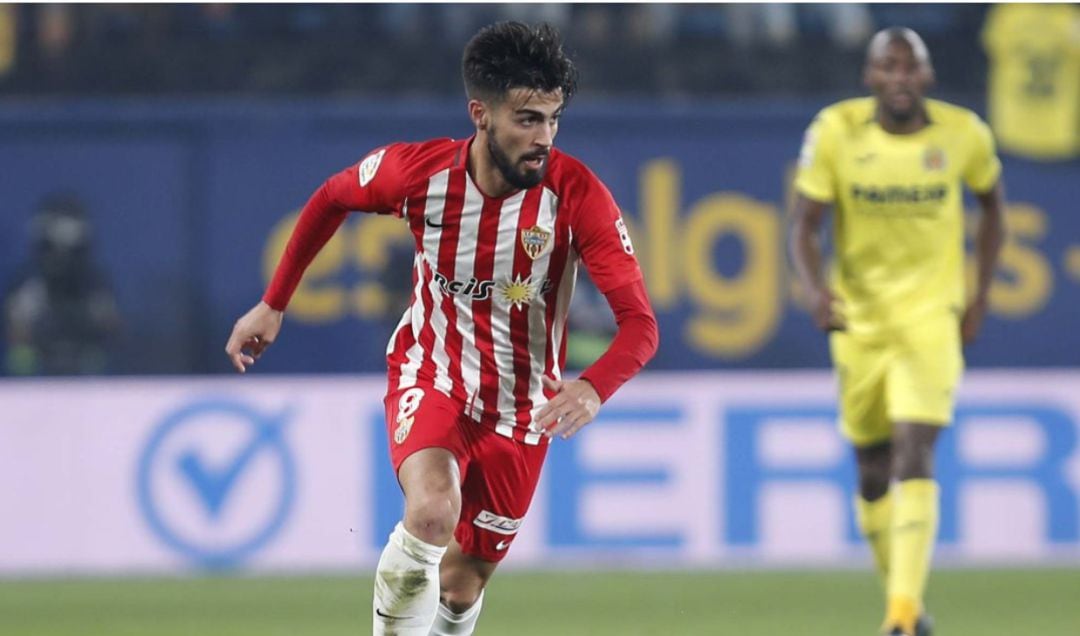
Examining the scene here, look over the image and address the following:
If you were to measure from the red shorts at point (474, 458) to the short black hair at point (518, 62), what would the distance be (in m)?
0.81

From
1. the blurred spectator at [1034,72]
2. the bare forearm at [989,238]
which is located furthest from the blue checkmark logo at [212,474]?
the blurred spectator at [1034,72]

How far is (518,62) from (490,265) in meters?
0.53

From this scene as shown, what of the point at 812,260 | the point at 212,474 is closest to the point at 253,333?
the point at 812,260

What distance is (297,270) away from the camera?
5395 millimetres

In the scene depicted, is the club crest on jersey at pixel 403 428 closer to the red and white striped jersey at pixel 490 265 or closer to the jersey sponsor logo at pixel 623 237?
the red and white striped jersey at pixel 490 265

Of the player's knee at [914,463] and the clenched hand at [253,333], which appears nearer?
the clenched hand at [253,333]

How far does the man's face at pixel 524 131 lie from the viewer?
16.2ft

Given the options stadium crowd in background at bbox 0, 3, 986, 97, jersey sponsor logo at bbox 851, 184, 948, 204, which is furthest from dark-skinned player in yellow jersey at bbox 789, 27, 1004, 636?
stadium crowd in background at bbox 0, 3, 986, 97

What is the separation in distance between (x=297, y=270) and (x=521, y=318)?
60 cm

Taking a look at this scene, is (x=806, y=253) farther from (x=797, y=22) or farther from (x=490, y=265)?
(x=797, y=22)

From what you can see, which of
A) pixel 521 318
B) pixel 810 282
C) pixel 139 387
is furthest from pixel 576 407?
pixel 139 387

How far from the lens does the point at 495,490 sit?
5387 mm

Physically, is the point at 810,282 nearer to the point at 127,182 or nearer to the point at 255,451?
the point at 255,451

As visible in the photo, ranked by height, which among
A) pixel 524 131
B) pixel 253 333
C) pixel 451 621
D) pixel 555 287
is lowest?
pixel 451 621
